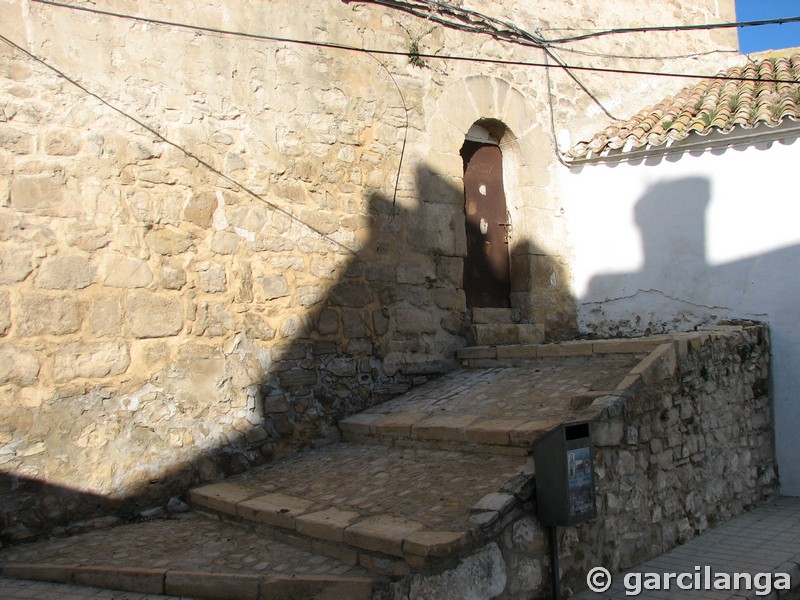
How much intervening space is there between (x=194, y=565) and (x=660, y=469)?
3.17 meters

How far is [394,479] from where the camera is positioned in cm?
501

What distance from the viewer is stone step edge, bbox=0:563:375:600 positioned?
387 centimetres

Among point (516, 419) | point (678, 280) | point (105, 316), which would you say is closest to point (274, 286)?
point (105, 316)

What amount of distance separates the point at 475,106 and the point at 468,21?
0.87 m

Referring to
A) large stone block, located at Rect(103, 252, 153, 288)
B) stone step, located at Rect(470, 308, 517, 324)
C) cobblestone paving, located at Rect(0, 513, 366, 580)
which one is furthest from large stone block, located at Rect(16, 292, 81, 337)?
stone step, located at Rect(470, 308, 517, 324)

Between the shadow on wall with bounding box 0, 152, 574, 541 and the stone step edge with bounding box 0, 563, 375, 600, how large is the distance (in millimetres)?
686

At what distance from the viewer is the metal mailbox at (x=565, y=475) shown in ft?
13.6

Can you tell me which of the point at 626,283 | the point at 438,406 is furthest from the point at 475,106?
the point at 438,406

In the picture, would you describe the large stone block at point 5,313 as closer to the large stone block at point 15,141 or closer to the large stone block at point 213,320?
the large stone block at point 15,141

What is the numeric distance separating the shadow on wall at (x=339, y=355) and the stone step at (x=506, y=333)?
17 centimetres

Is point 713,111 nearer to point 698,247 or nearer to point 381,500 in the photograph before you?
point 698,247

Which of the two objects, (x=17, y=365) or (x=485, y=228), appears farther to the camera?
(x=485, y=228)

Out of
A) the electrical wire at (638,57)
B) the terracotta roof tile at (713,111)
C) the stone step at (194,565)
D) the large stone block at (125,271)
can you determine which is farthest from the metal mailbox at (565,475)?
the electrical wire at (638,57)

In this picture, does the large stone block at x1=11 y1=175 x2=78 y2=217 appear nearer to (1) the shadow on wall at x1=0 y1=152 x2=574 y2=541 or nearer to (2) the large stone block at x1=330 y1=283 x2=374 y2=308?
(1) the shadow on wall at x1=0 y1=152 x2=574 y2=541
